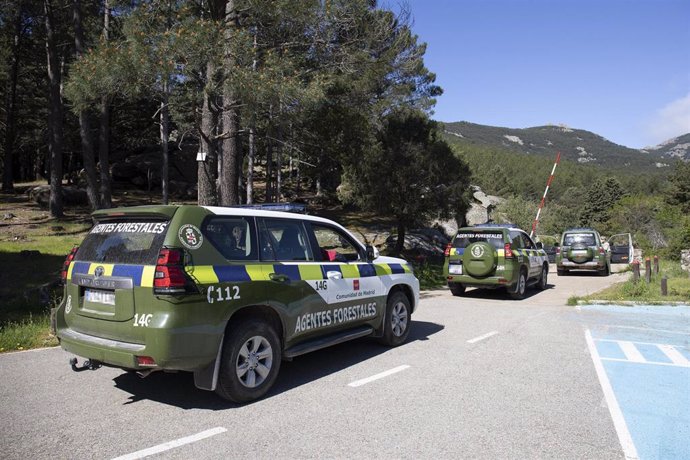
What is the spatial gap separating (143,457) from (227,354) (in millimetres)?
1177

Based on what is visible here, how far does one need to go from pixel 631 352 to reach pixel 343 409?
15.0 feet

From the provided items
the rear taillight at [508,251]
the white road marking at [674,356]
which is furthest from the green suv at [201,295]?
the rear taillight at [508,251]

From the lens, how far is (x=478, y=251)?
1191 centimetres

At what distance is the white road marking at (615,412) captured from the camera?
3.87 meters

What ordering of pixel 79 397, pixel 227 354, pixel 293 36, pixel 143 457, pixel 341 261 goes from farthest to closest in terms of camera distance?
pixel 293 36, pixel 341 261, pixel 79 397, pixel 227 354, pixel 143 457

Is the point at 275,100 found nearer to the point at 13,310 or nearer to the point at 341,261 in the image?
the point at 341,261

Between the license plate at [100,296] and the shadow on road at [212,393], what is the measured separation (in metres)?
1.02

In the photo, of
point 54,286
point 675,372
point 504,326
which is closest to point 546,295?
point 504,326

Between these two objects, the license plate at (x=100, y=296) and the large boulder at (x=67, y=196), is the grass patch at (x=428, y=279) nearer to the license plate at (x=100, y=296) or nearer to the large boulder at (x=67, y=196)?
the license plate at (x=100, y=296)

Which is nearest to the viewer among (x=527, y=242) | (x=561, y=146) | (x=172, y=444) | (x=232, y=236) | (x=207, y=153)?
(x=172, y=444)

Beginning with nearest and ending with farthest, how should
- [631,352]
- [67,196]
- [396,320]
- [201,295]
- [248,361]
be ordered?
[201,295] < [248,361] < [631,352] < [396,320] < [67,196]

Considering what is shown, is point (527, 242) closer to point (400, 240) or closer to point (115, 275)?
point (400, 240)

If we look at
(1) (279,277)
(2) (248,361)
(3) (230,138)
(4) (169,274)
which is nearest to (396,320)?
(1) (279,277)

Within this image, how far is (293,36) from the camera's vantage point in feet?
40.8
